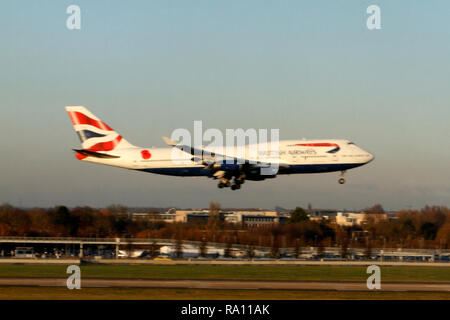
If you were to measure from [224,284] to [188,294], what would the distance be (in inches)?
364

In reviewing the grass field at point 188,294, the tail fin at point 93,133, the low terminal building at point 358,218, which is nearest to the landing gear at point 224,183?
the tail fin at point 93,133

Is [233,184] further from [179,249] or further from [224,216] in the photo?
[224,216]

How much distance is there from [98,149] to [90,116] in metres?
5.25

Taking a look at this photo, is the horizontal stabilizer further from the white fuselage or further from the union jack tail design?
the union jack tail design

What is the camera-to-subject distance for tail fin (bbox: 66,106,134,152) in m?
79.0

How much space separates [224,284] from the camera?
55.2 metres

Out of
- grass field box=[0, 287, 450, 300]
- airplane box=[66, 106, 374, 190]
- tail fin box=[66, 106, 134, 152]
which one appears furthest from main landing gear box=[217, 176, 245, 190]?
grass field box=[0, 287, 450, 300]

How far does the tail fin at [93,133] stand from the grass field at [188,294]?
32.7 m

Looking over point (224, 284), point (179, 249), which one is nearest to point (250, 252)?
point (179, 249)

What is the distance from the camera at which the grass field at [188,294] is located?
143 ft

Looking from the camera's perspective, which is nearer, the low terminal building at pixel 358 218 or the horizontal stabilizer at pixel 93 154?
the horizontal stabilizer at pixel 93 154

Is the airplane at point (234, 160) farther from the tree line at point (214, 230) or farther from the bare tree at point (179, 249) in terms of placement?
the tree line at point (214, 230)
